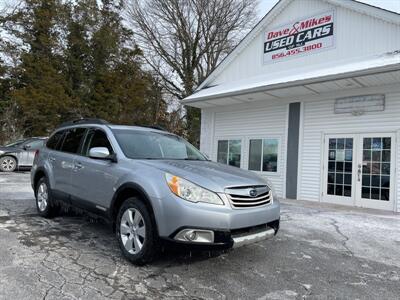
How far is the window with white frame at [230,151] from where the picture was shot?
13914mm

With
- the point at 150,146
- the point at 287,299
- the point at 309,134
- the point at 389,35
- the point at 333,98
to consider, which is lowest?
the point at 287,299

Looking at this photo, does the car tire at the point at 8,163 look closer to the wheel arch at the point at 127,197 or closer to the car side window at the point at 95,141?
the car side window at the point at 95,141

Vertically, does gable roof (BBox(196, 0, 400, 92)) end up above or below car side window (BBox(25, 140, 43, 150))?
above

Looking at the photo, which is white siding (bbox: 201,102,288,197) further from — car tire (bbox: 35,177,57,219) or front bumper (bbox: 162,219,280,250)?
front bumper (bbox: 162,219,280,250)

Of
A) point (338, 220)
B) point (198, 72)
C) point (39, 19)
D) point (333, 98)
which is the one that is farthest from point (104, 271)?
point (198, 72)

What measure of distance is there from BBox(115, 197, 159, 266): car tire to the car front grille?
898 mm

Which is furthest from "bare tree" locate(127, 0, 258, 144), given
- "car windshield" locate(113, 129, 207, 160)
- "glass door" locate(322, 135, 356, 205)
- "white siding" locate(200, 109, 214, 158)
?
"car windshield" locate(113, 129, 207, 160)

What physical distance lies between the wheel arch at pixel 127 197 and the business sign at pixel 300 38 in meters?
9.52

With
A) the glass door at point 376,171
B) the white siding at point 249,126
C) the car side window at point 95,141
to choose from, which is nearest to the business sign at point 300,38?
the white siding at point 249,126

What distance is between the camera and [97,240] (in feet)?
17.0

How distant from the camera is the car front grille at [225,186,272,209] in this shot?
3.93 m

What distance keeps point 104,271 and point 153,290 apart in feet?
2.43

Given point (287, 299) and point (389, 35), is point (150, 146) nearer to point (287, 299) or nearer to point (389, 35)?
point (287, 299)

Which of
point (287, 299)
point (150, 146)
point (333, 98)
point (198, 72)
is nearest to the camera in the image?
point (287, 299)
